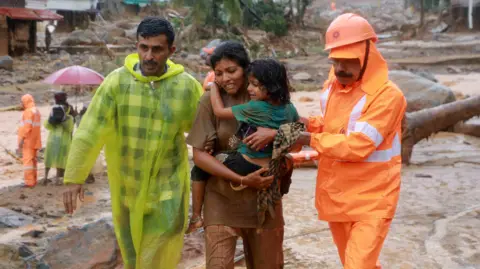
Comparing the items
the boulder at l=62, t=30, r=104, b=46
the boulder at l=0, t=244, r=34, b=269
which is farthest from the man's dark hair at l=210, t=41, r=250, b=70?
the boulder at l=62, t=30, r=104, b=46

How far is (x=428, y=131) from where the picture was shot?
412 inches

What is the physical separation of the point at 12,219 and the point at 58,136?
2.16 meters

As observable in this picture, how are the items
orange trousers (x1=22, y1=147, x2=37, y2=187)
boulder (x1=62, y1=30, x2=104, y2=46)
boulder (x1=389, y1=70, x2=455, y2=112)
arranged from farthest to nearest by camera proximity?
boulder (x1=62, y1=30, x2=104, y2=46) → boulder (x1=389, y1=70, x2=455, y2=112) → orange trousers (x1=22, y1=147, x2=37, y2=187)

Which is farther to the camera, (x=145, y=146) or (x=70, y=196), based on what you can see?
(x=145, y=146)

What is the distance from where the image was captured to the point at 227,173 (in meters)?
3.56

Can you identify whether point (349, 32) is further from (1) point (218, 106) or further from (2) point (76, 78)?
(2) point (76, 78)

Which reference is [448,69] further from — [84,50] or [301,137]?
[301,137]

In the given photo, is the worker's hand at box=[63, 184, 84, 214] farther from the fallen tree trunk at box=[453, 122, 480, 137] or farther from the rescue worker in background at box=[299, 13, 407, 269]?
the fallen tree trunk at box=[453, 122, 480, 137]

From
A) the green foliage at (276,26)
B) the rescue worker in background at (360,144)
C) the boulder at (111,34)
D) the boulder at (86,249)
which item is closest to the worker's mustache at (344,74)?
the rescue worker in background at (360,144)

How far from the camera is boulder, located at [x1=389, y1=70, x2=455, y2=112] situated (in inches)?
522

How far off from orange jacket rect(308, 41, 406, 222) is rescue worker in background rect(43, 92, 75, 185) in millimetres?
6419

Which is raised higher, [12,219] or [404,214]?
[404,214]

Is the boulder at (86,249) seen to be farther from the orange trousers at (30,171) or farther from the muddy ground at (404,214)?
the orange trousers at (30,171)

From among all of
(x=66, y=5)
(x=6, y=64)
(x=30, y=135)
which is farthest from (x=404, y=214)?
(x=66, y=5)
